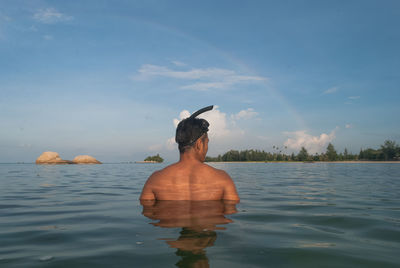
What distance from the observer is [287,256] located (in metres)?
2.62

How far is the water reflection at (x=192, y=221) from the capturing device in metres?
2.53

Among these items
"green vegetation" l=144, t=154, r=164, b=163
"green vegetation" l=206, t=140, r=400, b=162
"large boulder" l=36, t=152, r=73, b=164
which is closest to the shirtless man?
"large boulder" l=36, t=152, r=73, b=164

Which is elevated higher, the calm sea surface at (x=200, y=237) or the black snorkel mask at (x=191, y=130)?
the black snorkel mask at (x=191, y=130)

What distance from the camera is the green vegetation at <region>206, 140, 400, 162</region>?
108 metres

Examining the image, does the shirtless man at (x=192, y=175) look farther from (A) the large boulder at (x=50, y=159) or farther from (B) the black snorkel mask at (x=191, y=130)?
(A) the large boulder at (x=50, y=159)

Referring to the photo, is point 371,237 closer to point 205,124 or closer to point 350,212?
point 350,212

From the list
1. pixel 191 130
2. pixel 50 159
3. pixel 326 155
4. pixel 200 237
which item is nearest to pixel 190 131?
pixel 191 130

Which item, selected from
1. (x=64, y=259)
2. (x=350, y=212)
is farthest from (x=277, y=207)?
(x=64, y=259)

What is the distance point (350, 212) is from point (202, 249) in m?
3.57

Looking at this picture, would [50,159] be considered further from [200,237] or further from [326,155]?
[326,155]

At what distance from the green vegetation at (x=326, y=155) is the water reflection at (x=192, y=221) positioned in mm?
127593

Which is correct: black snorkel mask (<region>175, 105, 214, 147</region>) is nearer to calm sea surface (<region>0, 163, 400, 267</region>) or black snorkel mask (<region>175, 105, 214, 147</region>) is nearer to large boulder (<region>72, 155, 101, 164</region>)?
calm sea surface (<region>0, 163, 400, 267</region>)

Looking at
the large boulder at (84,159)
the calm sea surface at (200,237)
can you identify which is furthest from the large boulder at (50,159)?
the calm sea surface at (200,237)

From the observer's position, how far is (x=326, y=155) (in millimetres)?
140500
